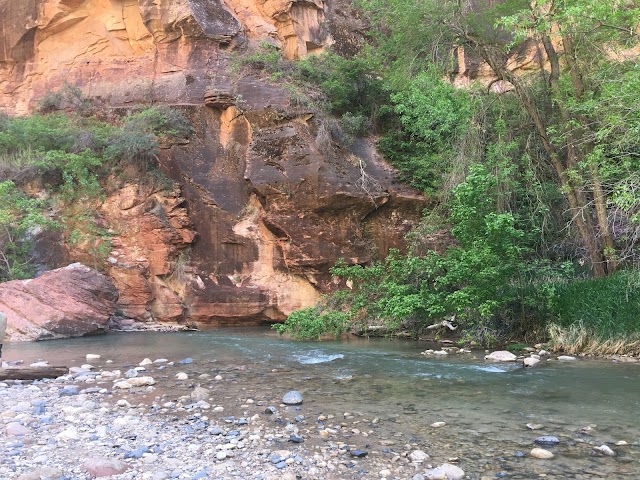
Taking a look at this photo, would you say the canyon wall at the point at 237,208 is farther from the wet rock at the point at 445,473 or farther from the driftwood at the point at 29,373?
the wet rock at the point at 445,473

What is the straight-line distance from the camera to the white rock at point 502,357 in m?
10.3

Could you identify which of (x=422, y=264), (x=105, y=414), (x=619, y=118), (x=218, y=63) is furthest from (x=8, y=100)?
(x=619, y=118)

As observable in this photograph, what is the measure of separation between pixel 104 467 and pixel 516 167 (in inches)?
472

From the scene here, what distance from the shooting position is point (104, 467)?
427 cm

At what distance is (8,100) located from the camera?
2361cm

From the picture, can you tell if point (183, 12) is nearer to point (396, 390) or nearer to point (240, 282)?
point (240, 282)

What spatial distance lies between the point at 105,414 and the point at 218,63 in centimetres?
1833

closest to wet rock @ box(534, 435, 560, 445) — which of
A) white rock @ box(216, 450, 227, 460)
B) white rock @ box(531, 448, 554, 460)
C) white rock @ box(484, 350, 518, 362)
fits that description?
white rock @ box(531, 448, 554, 460)

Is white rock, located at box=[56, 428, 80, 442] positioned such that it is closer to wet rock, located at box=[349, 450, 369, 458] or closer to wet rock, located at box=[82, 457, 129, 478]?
wet rock, located at box=[82, 457, 129, 478]

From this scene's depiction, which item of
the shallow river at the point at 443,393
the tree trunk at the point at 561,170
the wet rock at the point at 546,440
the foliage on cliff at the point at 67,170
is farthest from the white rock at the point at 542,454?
the foliage on cliff at the point at 67,170

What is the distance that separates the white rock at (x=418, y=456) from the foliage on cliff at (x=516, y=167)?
6.18m

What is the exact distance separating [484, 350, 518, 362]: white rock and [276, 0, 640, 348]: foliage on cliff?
1.05 meters

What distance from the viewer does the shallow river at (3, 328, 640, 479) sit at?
485 cm

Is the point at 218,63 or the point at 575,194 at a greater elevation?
the point at 218,63
